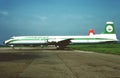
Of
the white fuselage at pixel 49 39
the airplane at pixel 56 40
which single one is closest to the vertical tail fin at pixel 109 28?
the airplane at pixel 56 40

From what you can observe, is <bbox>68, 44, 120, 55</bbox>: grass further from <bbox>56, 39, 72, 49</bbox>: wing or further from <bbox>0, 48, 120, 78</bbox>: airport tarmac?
<bbox>0, 48, 120, 78</bbox>: airport tarmac

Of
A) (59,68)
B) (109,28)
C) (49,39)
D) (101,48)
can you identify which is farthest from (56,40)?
(59,68)

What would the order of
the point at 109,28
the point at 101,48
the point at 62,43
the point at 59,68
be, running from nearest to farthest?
the point at 59,68 → the point at 62,43 → the point at 101,48 → the point at 109,28

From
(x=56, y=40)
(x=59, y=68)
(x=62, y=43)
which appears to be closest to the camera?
(x=59, y=68)

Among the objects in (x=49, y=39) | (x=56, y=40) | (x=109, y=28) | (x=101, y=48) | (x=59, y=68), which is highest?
(x=109, y=28)

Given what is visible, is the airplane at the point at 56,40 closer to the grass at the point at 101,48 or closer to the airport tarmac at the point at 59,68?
the grass at the point at 101,48

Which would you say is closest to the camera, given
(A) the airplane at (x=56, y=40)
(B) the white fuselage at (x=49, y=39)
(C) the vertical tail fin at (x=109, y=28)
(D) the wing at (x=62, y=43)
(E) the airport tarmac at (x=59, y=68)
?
(E) the airport tarmac at (x=59, y=68)

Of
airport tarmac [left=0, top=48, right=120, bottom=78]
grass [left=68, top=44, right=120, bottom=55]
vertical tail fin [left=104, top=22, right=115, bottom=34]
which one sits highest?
vertical tail fin [left=104, top=22, right=115, bottom=34]

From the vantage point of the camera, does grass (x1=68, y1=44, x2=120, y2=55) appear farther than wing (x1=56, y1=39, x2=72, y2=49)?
No

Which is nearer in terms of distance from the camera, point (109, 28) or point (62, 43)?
point (62, 43)

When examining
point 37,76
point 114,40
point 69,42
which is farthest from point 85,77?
point 114,40

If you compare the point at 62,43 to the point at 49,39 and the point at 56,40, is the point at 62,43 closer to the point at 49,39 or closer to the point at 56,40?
the point at 56,40

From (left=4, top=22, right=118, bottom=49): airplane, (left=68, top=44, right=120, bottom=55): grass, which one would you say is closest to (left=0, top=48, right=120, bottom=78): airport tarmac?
(left=68, top=44, right=120, bottom=55): grass

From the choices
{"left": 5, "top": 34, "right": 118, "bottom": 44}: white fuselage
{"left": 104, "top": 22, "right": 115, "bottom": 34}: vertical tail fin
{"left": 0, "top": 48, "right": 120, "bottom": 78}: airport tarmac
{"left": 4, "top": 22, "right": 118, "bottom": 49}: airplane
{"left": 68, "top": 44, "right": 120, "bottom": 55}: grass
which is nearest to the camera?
{"left": 0, "top": 48, "right": 120, "bottom": 78}: airport tarmac
